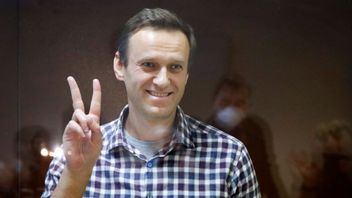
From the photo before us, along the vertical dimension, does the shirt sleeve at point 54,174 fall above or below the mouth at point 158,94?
below

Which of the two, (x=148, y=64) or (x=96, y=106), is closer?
(x=96, y=106)

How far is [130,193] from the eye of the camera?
909mm

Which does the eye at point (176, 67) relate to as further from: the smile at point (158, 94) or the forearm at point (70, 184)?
the forearm at point (70, 184)

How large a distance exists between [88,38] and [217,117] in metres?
0.42

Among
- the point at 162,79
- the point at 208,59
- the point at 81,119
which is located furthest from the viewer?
the point at 208,59

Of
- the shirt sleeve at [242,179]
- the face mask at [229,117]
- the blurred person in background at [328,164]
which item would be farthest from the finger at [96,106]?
the blurred person in background at [328,164]

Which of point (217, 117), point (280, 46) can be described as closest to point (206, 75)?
point (217, 117)

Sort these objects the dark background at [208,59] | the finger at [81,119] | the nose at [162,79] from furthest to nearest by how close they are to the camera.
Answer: the dark background at [208,59], the nose at [162,79], the finger at [81,119]

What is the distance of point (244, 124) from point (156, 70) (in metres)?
0.39

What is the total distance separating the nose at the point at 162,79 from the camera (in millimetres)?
870

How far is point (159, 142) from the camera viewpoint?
0.95 metres

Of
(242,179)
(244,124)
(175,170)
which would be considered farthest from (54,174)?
(244,124)

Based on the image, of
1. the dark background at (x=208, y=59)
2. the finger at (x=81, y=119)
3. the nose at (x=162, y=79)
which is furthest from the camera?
the dark background at (x=208, y=59)

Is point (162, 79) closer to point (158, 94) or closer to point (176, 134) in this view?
point (158, 94)
